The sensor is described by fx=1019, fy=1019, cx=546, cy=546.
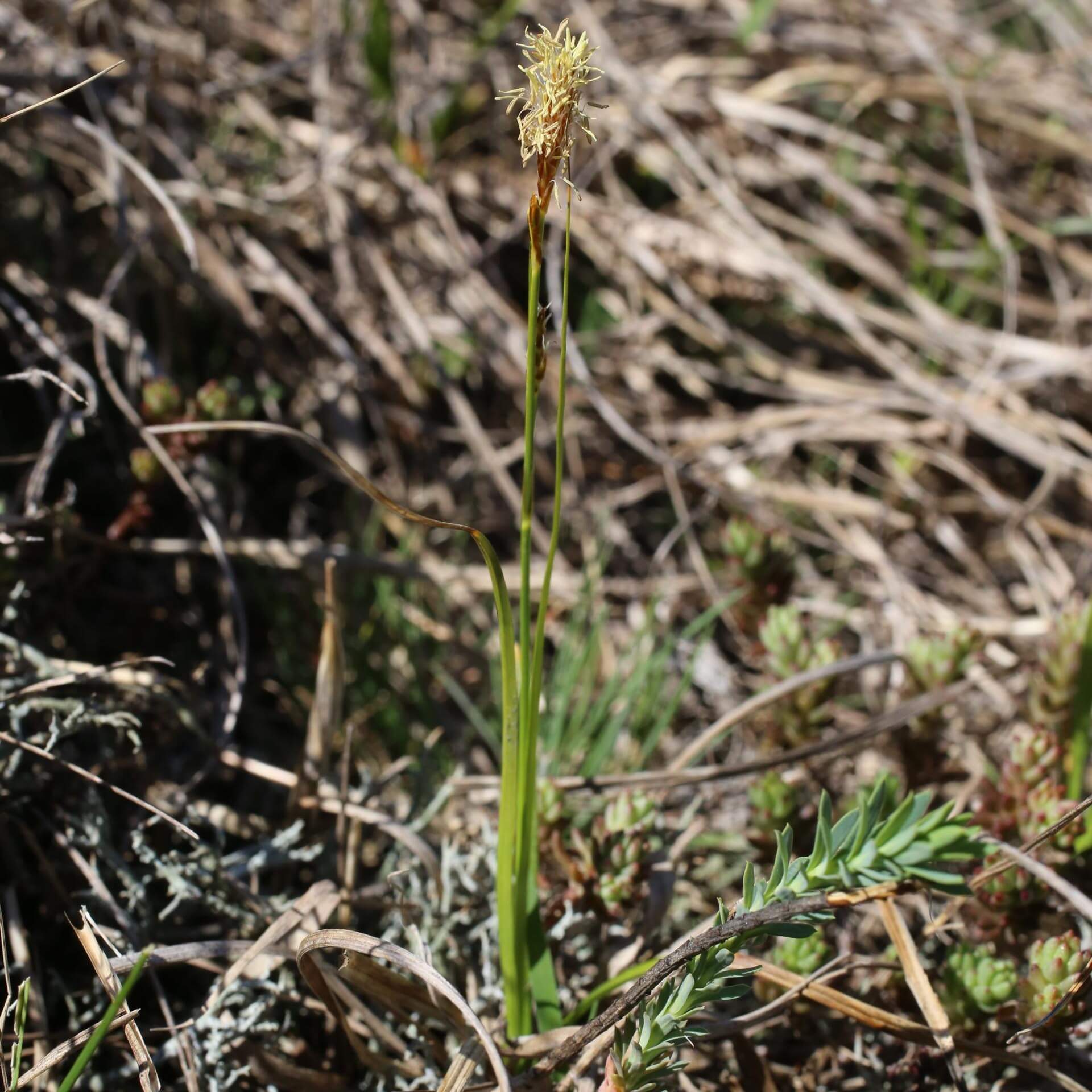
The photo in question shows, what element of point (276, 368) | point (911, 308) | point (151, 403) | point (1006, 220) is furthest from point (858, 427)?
point (151, 403)

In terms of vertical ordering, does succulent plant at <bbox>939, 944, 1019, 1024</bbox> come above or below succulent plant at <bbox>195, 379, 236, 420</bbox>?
below

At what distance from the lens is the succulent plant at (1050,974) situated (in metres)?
1.31

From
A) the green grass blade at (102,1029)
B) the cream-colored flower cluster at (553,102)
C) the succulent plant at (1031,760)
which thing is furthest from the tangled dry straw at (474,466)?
the green grass blade at (102,1029)

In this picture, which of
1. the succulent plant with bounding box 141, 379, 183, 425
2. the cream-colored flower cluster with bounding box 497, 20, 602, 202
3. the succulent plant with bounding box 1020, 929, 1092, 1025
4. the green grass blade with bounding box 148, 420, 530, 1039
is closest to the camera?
the cream-colored flower cluster with bounding box 497, 20, 602, 202

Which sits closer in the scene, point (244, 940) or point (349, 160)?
point (244, 940)

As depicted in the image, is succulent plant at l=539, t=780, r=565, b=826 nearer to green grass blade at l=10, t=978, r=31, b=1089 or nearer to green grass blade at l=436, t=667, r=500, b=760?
green grass blade at l=436, t=667, r=500, b=760

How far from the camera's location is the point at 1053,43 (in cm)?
362

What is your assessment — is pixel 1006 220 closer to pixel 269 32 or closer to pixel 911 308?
pixel 911 308

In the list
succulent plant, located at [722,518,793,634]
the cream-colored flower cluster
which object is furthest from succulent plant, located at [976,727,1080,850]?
the cream-colored flower cluster

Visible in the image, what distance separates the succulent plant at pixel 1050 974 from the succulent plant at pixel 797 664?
0.52 meters

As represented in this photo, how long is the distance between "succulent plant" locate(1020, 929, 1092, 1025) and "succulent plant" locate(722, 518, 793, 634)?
818mm

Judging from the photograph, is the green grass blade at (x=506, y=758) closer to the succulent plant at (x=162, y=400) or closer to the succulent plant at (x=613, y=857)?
the succulent plant at (x=613, y=857)

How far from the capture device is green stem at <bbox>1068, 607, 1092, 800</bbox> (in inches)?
66.9

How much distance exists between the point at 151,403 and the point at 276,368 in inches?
27.9
